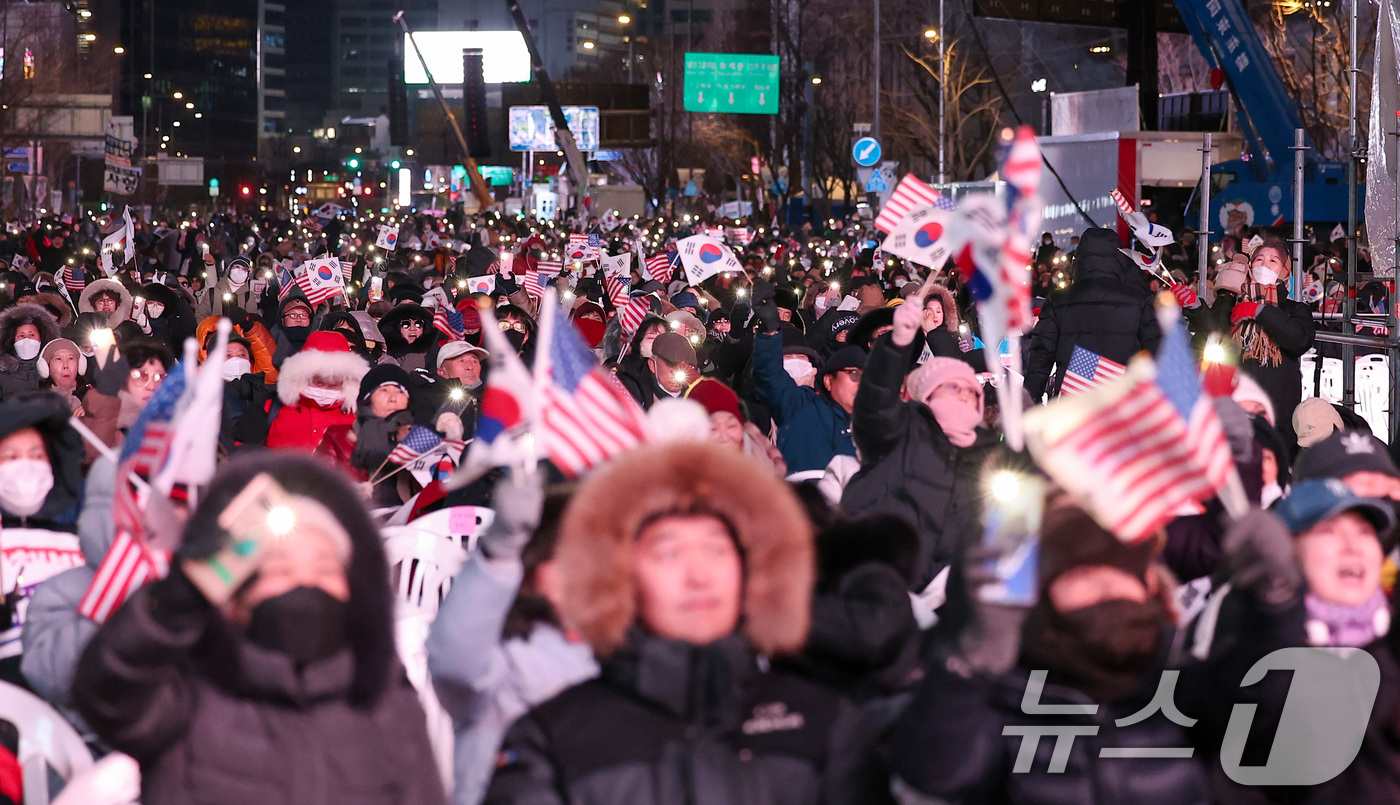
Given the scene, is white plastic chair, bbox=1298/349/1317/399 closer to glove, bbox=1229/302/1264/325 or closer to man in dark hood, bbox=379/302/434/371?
glove, bbox=1229/302/1264/325

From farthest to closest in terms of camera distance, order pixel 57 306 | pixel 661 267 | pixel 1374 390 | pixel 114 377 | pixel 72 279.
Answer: pixel 661 267 → pixel 72 279 → pixel 57 306 → pixel 1374 390 → pixel 114 377

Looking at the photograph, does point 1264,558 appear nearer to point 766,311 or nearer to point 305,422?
point 305,422

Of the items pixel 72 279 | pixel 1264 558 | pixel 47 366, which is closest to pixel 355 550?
pixel 1264 558

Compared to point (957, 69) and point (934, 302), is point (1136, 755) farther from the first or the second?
point (957, 69)

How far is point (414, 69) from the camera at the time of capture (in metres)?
99.6

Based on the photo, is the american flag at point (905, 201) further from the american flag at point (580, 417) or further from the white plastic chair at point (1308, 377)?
the white plastic chair at point (1308, 377)

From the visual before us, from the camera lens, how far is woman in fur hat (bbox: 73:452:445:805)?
319 centimetres

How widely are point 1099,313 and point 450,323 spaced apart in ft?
15.3

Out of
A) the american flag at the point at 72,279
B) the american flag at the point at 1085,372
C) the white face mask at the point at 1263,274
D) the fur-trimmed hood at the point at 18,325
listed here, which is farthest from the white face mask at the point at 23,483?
the american flag at the point at 72,279

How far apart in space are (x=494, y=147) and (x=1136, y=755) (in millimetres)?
116834

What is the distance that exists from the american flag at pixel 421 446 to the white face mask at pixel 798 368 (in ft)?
7.69

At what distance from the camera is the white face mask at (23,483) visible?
484cm

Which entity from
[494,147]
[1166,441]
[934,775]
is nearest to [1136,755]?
[934,775]

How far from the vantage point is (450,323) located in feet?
40.1
